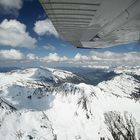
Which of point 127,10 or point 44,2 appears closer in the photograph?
point 44,2

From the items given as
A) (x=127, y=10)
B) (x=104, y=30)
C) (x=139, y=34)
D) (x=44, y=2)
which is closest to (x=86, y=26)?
(x=104, y=30)

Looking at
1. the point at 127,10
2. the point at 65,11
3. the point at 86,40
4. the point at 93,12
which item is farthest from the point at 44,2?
the point at 86,40

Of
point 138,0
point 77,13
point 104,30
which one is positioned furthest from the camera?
point 104,30

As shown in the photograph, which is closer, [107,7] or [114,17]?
[107,7]

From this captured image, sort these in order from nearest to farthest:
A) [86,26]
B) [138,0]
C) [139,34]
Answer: [138,0], [86,26], [139,34]

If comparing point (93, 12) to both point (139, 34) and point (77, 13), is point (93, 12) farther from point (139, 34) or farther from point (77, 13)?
point (139, 34)

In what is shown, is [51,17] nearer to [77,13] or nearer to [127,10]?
[77,13]

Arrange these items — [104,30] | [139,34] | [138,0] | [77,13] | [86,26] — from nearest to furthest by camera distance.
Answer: [138,0] < [77,13] < [86,26] < [104,30] < [139,34]

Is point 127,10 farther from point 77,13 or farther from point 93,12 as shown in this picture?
point 77,13

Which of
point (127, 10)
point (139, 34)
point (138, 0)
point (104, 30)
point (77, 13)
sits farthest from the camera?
point (139, 34)
